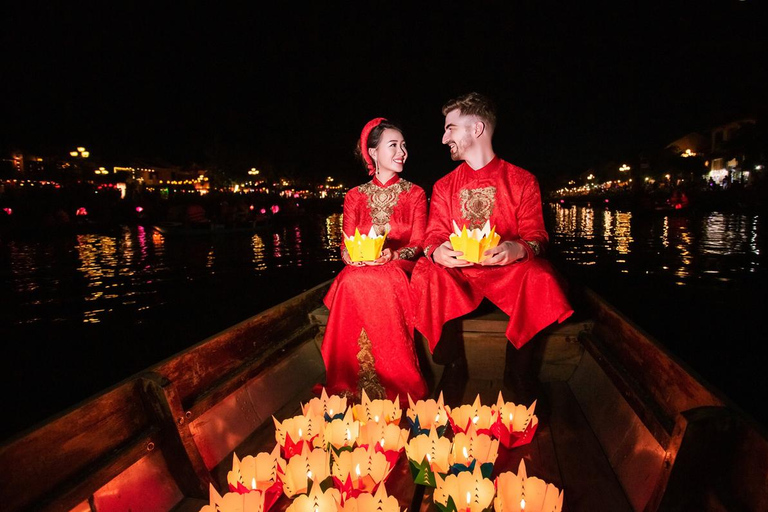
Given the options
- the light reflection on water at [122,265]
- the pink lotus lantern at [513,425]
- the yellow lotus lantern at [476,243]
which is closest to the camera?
the pink lotus lantern at [513,425]

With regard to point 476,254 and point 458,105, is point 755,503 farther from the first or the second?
point 458,105

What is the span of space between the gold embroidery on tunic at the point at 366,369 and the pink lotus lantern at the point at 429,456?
0.93m

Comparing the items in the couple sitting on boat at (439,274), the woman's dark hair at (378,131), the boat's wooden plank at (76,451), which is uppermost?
the woman's dark hair at (378,131)

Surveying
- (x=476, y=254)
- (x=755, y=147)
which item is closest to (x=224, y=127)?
(x=755, y=147)

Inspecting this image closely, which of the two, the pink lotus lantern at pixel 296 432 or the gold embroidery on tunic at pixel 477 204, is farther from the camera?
the gold embroidery on tunic at pixel 477 204

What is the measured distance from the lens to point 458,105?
2973 millimetres

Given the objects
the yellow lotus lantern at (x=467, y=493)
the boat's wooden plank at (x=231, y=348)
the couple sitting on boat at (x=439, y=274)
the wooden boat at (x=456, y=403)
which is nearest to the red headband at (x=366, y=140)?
the couple sitting on boat at (x=439, y=274)

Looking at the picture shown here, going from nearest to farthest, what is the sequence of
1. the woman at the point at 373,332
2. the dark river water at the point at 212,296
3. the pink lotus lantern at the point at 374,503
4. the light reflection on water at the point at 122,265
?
the pink lotus lantern at the point at 374,503
the woman at the point at 373,332
the dark river water at the point at 212,296
the light reflection on water at the point at 122,265

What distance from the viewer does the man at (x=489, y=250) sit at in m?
2.44

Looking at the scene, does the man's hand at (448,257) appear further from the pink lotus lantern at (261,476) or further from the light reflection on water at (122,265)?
the light reflection on water at (122,265)

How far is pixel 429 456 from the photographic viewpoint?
5.94ft

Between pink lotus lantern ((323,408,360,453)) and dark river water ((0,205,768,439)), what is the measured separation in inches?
116

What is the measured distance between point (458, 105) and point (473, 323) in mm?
1489

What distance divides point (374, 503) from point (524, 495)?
0.55 metres
